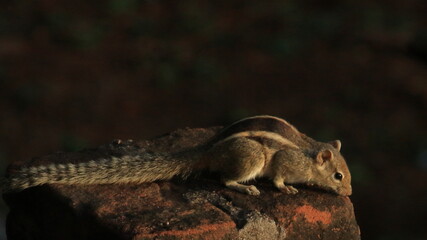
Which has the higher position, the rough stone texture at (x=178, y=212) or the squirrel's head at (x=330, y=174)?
the squirrel's head at (x=330, y=174)

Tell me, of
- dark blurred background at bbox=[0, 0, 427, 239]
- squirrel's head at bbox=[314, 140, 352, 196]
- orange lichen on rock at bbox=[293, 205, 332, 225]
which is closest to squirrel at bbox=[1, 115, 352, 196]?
squirrel's head at bbox=[314, 140, 352, 196]

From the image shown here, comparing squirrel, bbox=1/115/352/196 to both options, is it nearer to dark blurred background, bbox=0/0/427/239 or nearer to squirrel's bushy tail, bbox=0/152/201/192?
squirrel's bushy tail, bbox=0/152/201/192

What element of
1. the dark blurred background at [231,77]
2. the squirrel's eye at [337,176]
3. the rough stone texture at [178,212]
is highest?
the squirrel's eye at [337,176]

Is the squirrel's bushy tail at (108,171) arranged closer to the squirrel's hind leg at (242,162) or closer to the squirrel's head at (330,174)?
the squirrel's hind leg at (242,162)

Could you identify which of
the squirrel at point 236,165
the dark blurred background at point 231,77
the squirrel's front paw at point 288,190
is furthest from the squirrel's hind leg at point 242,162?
the dark blurred background at point 231,77

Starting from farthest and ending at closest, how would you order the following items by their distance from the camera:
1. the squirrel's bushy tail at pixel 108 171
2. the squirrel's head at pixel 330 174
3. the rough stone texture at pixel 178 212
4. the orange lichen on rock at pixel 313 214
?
the squirrel's head at pixel 330 174
the squirrel's bushy tail at pixel 108 171
the orange lichen on rock at pixel 313 214
the rough stone texture at pixel 178 212

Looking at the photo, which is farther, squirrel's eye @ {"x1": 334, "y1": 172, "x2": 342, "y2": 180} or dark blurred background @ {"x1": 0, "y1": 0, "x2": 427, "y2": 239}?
dark blurred background @ {"x1": 0, "y1": 0, "x2": 427, "y2": 239}

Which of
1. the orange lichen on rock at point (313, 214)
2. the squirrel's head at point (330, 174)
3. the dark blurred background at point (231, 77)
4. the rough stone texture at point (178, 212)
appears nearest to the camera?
the rough stone texture at point (178, 212)

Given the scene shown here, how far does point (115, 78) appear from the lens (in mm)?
12875

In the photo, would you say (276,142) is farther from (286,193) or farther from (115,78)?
(115,78)

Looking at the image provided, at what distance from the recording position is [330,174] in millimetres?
5691

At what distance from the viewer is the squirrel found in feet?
18.0

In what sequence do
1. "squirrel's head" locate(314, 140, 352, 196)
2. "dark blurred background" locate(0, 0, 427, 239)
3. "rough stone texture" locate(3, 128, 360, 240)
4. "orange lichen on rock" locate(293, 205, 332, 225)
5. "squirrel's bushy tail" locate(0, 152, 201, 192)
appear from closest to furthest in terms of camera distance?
"rough stone texture" locate(3, 128, 360, 240) < "orange lichen on rock" locate(293, 205, 332, 225) < "squirrel's bushy tail" locate(0, 152, 201, 192) < "squirrel's head" locate(314, 140, 352, 196) < "dark blurred background" locate(0, 0, 427, 239)

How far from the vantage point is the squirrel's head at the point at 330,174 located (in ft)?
18.6
